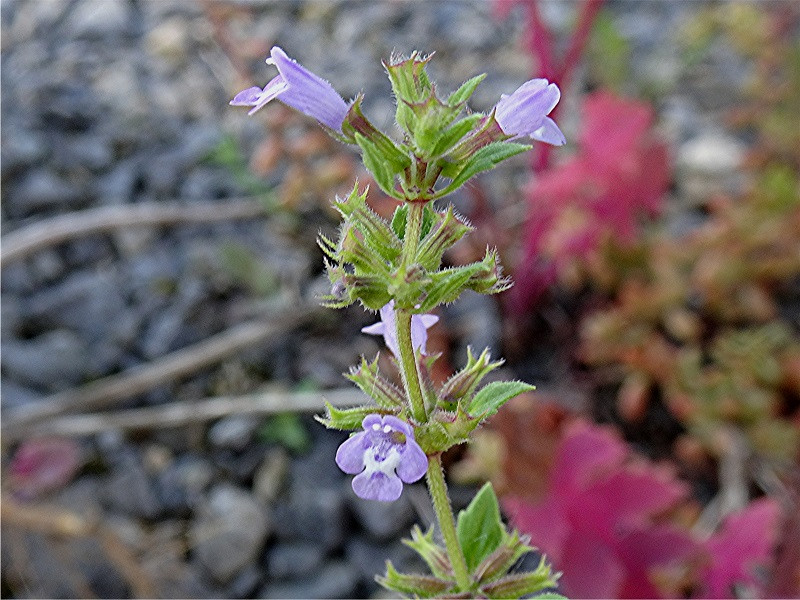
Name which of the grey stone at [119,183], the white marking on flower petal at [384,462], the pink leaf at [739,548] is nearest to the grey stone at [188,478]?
the grey stone at [119,183]

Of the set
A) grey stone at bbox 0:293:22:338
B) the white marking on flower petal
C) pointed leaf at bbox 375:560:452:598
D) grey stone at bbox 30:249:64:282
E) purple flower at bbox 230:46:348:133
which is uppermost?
grey stone at bbox 30:249:64:282

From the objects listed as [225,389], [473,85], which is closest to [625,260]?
[225,389]

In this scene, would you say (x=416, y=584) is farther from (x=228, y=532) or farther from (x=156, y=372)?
(x=156, y=372)

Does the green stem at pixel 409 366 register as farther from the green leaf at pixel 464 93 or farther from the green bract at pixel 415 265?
the green leaf at pixel 464 93

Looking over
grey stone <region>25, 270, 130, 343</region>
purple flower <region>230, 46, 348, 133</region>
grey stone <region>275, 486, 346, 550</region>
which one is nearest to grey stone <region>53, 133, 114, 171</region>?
grey stone <region>25, 270, 130, 343</region>

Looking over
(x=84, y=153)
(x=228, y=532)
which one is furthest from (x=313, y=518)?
(x=84, y=153)

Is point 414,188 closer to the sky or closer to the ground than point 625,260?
closer to the ground

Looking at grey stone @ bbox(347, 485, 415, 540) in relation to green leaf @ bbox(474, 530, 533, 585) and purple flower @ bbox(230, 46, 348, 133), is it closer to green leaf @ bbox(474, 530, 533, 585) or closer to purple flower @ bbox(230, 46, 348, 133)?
green leaf @ bbox(474, 530, 533, 585)

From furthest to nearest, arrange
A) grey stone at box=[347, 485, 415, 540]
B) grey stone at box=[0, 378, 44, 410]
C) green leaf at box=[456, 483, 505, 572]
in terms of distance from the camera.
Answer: grey stone at box=[0, 378, 44, 410] → grey stone at box=[347, 485, 415, 540] → green leaf at box=[456, 483, 505, 572]

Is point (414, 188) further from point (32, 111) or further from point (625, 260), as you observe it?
point (32, 111)
